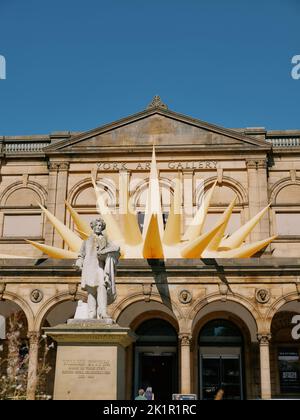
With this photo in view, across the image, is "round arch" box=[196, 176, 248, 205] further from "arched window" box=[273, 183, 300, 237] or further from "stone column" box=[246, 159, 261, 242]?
"arched window" box=[273, 183, 300, 237]

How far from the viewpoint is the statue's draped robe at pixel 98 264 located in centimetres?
1288

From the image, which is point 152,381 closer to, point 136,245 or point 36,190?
point 136,245

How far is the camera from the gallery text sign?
32.5m

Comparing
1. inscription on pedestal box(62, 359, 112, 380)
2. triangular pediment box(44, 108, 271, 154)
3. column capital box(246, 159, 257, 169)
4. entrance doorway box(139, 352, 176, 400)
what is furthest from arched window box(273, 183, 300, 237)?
inscription on pedestal box(62, 359, 112, 380)

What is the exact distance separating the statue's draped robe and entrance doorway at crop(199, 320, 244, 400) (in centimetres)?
1457

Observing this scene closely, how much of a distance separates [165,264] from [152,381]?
689cm

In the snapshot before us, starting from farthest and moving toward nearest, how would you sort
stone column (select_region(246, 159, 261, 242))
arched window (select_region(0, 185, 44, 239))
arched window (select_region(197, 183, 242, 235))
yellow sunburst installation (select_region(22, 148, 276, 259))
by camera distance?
1. arched window (select_region(0, 185, 44, 239))
2. arched window (select_region(197, 183, 242, 235))
3. stone column (select_region(246, 159, 261, 242))
4. yellow sunburst installation (select_region(22, 148, 276, 259))

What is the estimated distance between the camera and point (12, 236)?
32.3 m

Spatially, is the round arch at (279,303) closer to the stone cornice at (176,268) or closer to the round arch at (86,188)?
the stone cornice at (176,268)

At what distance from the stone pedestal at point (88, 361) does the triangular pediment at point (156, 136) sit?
2131 cm

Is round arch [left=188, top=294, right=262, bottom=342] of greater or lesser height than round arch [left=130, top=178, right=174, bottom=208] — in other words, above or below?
below
